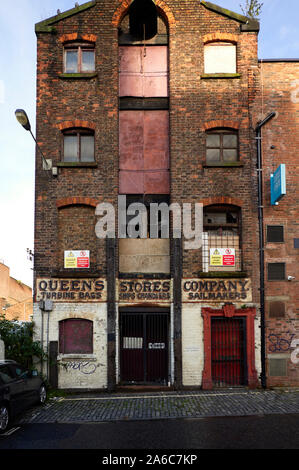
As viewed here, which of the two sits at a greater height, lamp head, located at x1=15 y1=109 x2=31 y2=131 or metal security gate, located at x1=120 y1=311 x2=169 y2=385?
lamp head, located at x1=15 y1=109 x2=31 y2=131

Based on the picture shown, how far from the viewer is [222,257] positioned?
13422 mm

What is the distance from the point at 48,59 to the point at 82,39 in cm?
149

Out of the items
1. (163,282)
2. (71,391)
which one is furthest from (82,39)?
(71,391)

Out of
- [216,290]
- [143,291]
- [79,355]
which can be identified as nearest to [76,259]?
[143,291]

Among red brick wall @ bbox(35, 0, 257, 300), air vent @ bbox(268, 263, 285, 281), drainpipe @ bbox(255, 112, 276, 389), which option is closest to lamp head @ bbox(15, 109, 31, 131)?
red brick wall @ bbox(35, 0, 257, 300)

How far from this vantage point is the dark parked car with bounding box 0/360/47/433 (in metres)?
8.84

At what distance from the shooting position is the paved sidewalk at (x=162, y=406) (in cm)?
998

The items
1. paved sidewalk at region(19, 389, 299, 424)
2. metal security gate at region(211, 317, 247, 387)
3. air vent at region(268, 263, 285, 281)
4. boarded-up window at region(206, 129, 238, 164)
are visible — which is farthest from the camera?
boarded-up window at region(206, 129, 238, 164)

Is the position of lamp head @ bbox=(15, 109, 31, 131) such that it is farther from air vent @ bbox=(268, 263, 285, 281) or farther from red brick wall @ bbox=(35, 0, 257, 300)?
air vent @ bbox=(268, 263, 285, 281)

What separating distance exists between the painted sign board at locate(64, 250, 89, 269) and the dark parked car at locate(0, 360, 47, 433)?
3.89 metres

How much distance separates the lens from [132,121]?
13.9m

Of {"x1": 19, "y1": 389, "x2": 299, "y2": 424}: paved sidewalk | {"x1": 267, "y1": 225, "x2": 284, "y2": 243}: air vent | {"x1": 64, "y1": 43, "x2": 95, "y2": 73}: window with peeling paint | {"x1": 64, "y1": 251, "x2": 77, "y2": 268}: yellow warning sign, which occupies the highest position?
{"x1": 64, "y1": 43, "x2": 95, "y2": 73}: window with peeling paint

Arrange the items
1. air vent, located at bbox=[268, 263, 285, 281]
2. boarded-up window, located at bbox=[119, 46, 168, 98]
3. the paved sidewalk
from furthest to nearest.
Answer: boarded-up window, located at bbox=[119, 46, 168, 98] → air vent, located at bbox=[268, 263, 285, 281] → the paved sidewalk
